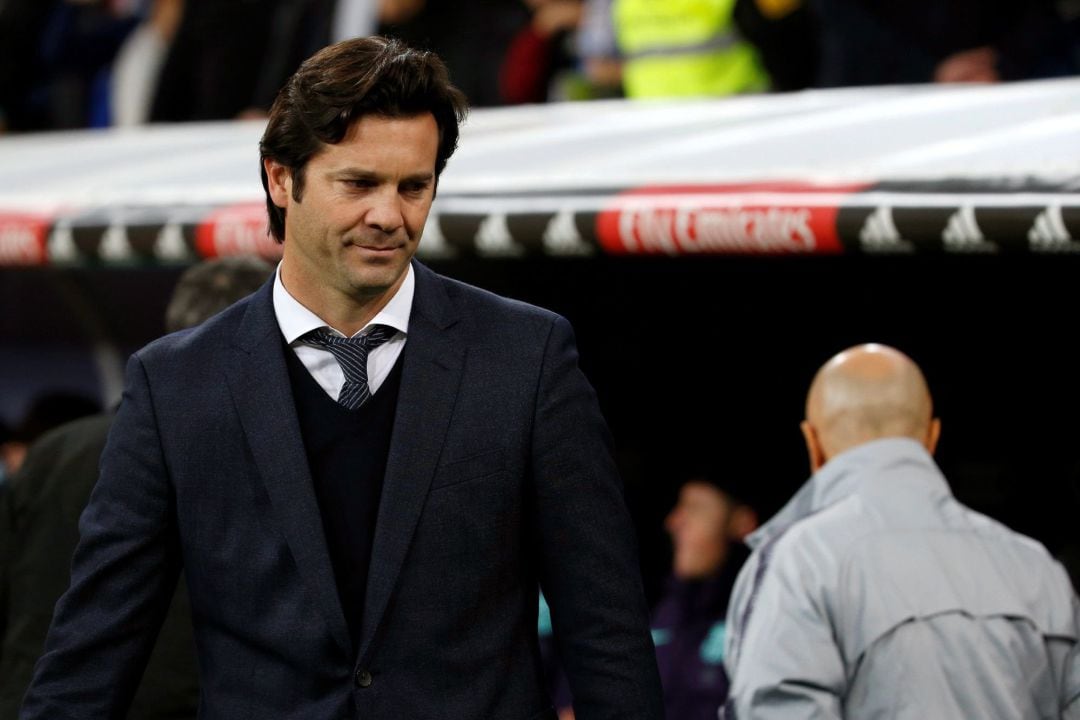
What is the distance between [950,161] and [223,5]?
178 inches

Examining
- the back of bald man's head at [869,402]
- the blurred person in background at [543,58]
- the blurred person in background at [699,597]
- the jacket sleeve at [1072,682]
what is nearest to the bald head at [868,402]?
the back of bald man's head at [869,402]

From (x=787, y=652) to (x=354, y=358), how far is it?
1.00 m

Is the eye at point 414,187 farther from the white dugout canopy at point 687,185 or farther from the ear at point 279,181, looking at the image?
the white dugout canopy at point 687,185

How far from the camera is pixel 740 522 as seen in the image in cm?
479

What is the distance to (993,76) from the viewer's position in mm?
5441

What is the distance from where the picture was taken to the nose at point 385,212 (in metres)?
2.07

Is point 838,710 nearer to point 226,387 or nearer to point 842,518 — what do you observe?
point 842,518

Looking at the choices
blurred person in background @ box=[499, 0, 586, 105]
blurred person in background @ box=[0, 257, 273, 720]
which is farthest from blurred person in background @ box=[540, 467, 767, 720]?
blurred person in background @ box=[499, 0, 586, 105]

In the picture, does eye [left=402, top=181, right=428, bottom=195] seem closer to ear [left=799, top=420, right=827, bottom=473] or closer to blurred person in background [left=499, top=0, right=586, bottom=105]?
ear [left=799, top=420, right=827, bottom=473]

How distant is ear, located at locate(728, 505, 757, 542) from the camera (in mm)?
4754

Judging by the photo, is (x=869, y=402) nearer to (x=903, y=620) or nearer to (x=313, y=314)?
(x=903, y=620)

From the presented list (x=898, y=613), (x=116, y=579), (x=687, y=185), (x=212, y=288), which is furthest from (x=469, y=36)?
(x=116, y=579)

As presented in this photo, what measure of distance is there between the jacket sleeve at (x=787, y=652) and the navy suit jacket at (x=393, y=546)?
2.37ft

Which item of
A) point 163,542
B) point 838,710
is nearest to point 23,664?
point 163,542
